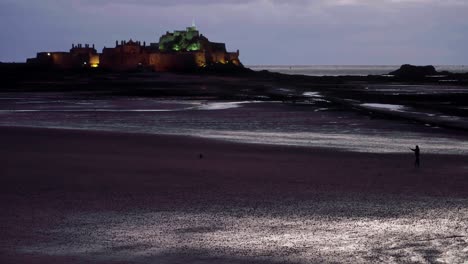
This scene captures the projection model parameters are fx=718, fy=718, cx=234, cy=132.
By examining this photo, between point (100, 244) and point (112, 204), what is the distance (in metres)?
2.38

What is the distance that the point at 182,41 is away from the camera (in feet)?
430

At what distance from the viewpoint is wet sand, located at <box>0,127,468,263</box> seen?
25.6 ft

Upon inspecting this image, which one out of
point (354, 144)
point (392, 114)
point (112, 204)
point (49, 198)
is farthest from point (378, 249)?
point (392, 114)

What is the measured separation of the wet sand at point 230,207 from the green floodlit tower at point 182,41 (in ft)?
372

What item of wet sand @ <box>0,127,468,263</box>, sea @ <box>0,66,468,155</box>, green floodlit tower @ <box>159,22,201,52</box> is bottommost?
sea @ <box>0,66,468,155</box>

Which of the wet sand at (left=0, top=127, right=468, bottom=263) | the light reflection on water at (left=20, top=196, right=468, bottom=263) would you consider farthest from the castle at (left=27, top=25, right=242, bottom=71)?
the light reflection on water at (left=20, top=196, right=468, bottom=263)

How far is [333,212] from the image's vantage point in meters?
9.94

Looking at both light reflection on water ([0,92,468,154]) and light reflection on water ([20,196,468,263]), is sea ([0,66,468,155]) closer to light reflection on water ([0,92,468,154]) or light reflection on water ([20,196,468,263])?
light reflection on water ([0,92,468,154])

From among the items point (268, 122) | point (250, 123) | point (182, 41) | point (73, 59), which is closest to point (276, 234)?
point (250, 123)

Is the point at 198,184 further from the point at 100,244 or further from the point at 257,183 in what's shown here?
the point at 100,244

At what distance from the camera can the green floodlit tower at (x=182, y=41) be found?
12925cm

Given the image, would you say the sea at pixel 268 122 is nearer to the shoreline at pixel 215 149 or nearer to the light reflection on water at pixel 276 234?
the shoreline at pixel 215 149

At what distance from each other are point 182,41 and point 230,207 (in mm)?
122516

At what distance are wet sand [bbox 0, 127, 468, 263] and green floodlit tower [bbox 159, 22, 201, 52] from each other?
11334 centimetres
